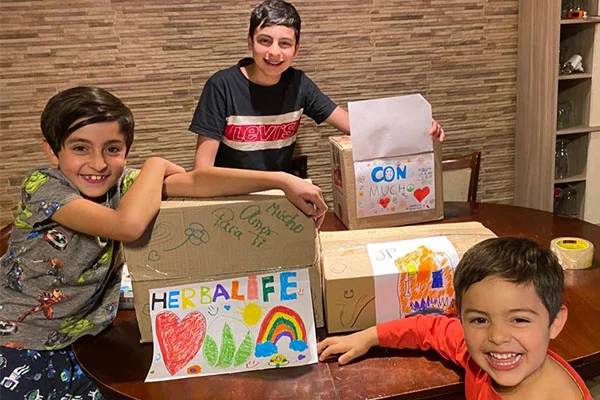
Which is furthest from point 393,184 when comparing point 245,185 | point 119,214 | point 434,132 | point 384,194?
point 119,214

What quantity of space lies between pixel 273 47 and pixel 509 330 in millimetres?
1298

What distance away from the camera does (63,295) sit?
4.27ft

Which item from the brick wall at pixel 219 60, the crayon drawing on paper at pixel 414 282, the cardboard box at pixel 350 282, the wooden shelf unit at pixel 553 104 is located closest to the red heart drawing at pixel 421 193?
the cardboard box at pixel 350 282

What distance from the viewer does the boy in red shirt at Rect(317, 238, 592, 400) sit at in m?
1.03

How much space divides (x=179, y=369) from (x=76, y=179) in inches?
19.3

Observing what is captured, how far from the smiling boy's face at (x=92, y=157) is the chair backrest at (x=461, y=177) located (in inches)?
58.6

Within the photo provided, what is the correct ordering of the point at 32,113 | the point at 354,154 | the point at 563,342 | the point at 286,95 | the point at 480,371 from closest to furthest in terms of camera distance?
1. the point at 480,371
2. the point at 563,342
3. the point at 354,154
4. the point at 286,95
5. the point at 32,113

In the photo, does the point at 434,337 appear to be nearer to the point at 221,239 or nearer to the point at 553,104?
the point at 221,239

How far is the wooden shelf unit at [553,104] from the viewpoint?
9.56ft

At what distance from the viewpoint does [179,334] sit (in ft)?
4.03

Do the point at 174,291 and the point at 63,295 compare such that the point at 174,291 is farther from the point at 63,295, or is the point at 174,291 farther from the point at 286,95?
the point at 286,95

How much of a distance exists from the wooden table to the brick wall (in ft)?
5.37

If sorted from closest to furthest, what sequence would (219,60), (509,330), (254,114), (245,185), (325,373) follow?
(509,330), (325,373), (245,185), (254,114), (219,60)

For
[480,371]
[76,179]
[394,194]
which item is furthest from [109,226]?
[394,194]
